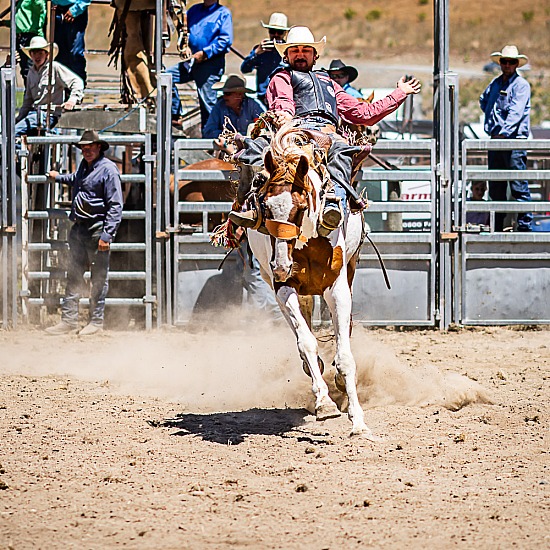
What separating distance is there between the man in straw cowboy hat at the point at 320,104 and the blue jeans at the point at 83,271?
163 inches

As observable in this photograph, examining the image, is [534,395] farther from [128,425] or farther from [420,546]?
[420,546]

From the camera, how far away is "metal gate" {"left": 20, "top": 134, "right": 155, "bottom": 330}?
10.8m

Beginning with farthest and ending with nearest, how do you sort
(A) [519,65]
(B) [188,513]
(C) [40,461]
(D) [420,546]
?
(A) [519,65] → (C) [40,461] → (B) [188,513] → (D) [420,546]

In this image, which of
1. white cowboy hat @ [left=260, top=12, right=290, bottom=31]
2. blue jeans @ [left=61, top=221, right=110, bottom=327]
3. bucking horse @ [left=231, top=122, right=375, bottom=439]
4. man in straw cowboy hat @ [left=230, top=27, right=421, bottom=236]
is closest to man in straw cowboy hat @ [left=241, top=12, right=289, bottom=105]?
white cowboy hat @ [left=260, top=12, right=290, bottom=31]

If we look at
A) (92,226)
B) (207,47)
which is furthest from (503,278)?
(92,226)

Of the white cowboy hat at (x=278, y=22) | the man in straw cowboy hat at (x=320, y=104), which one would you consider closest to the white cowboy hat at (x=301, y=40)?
the man in straw cowboy hat at (x=320, y=104)

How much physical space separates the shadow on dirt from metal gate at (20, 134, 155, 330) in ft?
13.7

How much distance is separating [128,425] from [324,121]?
2.45m

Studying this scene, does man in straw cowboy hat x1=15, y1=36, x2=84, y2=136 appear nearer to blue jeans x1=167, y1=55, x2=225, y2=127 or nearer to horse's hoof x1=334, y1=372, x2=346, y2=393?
blue jeans x1=167, y1=55, x2=225, y2=127

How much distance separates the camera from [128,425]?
6.45m

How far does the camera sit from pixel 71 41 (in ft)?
38.7

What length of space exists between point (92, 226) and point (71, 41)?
97.3 inches

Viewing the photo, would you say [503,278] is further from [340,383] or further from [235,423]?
[235,423]

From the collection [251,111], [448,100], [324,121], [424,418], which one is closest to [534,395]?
[424,418]
